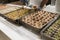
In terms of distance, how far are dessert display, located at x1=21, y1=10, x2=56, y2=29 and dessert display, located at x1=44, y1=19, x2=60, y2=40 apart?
77 mm

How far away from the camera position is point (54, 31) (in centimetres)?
84

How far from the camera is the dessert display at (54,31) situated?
2.57 feet

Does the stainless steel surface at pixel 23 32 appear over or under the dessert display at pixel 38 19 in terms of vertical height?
under

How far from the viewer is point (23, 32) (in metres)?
0.97

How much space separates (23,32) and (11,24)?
0.71 feet

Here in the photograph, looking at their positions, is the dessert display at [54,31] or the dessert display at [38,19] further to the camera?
the dessert display at [38,19]

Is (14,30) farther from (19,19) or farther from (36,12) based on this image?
(36,12)

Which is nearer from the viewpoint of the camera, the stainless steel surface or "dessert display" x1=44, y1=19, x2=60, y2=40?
"dessert display" x1=44, y1=19, x2=60, y2=40

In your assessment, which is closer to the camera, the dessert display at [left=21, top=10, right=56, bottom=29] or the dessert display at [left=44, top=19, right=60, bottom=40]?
the dessert display at [left=44, top=19, right=60, bottom=40]

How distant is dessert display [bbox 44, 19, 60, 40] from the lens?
783 mm

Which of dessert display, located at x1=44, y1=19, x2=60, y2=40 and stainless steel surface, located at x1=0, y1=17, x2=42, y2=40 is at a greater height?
dessert display, located at x1=44, y1=19, x2=60, y2=40

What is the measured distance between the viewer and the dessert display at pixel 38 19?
3.22 ft

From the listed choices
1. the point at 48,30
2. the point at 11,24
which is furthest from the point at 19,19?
the point at 48,30

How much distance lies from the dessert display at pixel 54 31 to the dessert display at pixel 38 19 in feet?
0.25
